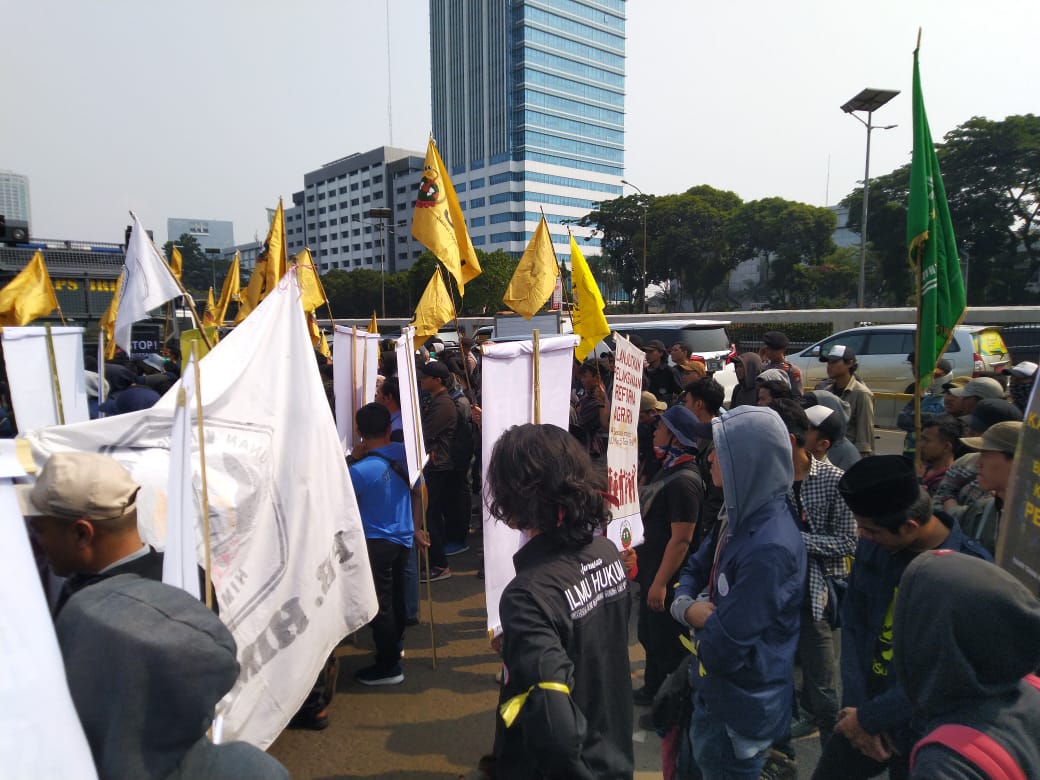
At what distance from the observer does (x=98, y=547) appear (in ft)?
5.79

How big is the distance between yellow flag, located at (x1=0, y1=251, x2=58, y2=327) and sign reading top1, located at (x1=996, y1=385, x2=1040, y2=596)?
8.84m

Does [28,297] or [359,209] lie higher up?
[359,209]

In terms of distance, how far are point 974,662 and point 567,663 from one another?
0.87 m

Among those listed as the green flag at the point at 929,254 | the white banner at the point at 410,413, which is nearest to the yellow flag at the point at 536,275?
the white banner at the point at 410,413

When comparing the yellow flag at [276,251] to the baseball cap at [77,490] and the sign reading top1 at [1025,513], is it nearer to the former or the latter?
the baseball cap at [77,490]

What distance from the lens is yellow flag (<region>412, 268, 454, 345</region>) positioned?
274 inches

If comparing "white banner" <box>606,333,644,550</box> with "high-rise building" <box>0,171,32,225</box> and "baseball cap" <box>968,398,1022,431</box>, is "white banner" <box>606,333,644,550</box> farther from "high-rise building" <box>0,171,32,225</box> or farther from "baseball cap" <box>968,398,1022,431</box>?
"high-rise building" <box>0,171,32,225</box>

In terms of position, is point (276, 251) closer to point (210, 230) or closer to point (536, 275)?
point (536, 275)

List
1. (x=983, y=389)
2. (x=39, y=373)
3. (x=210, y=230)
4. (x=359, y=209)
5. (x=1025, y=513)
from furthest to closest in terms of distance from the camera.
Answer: (x=210, y=230) → (x=359, y=209) → (x=39, y=373) → (x=983, y=389) → (x=1025, y=513)

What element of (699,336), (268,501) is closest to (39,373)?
(268,501)

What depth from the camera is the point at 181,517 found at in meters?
1.79

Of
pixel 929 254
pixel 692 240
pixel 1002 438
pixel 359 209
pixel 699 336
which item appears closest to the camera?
pixel 1002 438

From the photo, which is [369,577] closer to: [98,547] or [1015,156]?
[98,547]

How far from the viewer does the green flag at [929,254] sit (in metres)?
3.16
